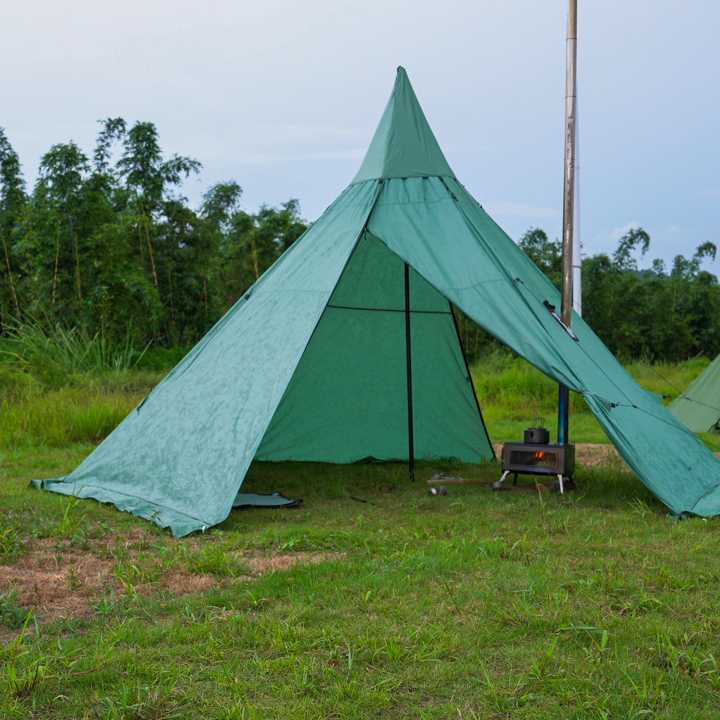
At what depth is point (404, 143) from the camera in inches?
222

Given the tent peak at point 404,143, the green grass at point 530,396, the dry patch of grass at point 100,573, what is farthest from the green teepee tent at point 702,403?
the dry patch of grass at point 100,573

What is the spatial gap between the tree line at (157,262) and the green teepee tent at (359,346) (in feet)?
13.6

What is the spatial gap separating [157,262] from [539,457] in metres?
9.13

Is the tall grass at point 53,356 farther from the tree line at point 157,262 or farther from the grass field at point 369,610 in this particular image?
the grass field at point 369,610

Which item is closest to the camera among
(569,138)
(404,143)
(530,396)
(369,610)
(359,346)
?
(369,610)

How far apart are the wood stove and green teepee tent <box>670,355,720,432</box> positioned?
12.1ft

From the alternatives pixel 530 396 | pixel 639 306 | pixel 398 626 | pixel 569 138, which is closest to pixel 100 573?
pixel 398 626

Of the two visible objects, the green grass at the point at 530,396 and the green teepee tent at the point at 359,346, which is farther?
the green grass at the point at 530,396

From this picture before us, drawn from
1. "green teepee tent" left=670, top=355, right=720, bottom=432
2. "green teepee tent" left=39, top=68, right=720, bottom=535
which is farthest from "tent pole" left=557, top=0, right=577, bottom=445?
"green teepee tent" left=670, top=355, right=720, bottom=432

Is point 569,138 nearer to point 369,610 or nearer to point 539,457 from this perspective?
point 539,457

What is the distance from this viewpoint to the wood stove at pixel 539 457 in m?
5.13

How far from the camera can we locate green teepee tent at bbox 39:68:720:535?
4688 millimetres

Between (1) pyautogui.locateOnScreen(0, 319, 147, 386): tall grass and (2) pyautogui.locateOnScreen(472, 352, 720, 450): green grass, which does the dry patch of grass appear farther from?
(1) pyautogui.locateOnScreen(0, 319, 147, 386): tall grass

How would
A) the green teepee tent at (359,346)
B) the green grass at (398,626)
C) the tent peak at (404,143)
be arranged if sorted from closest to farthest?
the green grass at (398,626) < the green teepee tent at (359,346) < the tent peak at (404,143)
